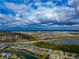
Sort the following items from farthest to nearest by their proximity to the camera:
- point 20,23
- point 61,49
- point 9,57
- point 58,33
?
point 58,33 → point 20,23 → point 61,49 → point 9,57

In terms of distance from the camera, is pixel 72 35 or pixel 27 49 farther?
pixel 72 35

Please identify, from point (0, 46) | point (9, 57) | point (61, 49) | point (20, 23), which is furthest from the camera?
point (20, 23)

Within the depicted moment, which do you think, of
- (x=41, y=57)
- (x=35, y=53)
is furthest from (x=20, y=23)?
(x=41, y=57)

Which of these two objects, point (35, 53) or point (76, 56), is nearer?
point (76, 56)

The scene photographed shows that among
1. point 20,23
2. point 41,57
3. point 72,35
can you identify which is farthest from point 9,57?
point 72,35

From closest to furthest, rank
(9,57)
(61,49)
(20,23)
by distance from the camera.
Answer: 1. (9,57)
2. (61,49)
3. (20,23)

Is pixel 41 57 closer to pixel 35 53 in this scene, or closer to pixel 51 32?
pixel 35 53

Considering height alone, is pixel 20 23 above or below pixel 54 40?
above

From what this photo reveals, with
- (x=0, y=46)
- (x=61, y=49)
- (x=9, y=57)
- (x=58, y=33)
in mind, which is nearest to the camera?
(x=9, y=57)

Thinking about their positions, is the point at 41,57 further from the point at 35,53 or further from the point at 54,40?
the point at 54,40
